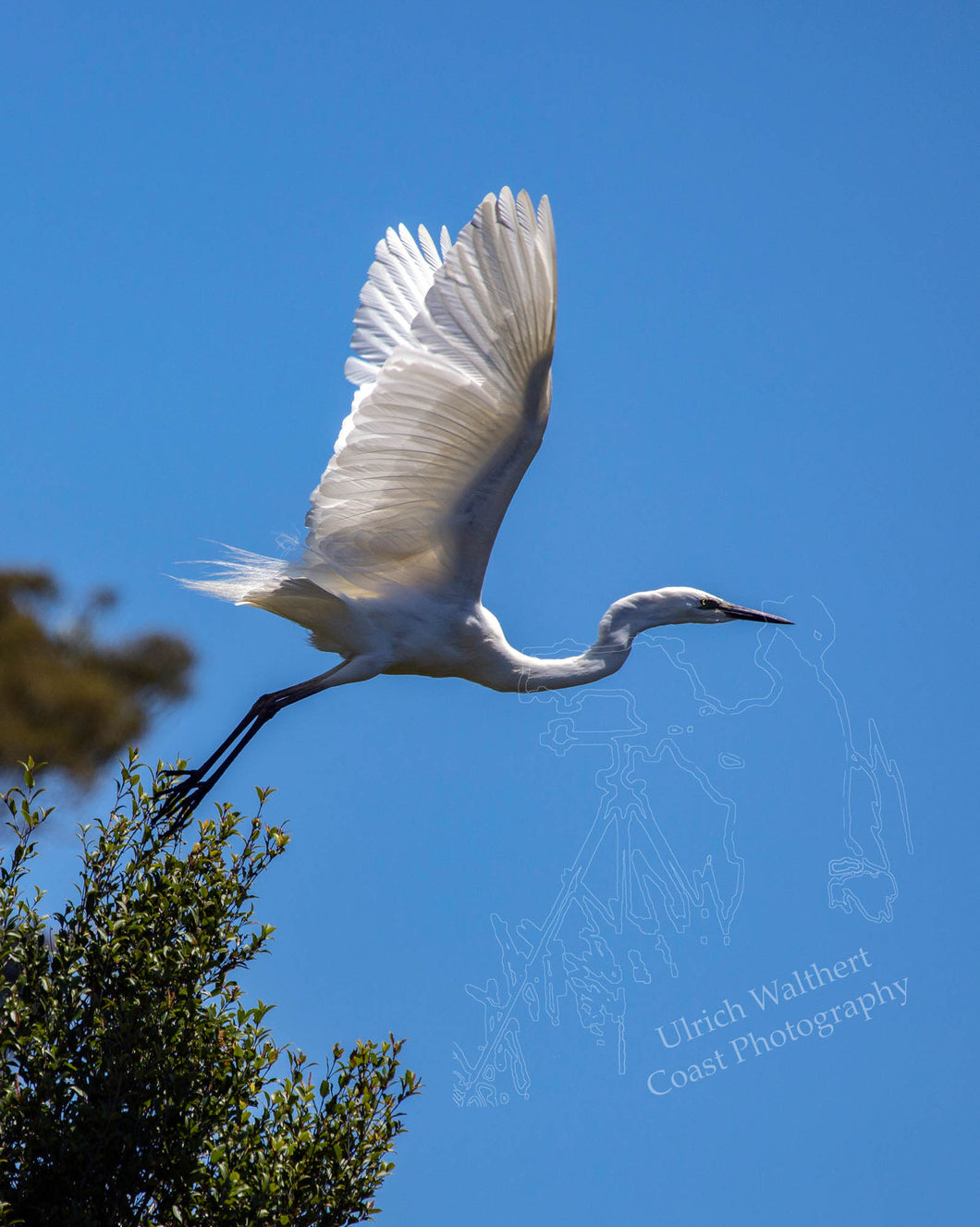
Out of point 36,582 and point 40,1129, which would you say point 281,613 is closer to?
point 40,1129

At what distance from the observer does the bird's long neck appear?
510 cm

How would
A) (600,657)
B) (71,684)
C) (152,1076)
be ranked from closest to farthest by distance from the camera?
1. (152,1076)
2. (600,657)
3. (71,684)

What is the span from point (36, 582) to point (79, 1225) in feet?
31.8

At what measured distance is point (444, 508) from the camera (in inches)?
177

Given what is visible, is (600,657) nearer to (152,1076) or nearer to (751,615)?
(751,615)

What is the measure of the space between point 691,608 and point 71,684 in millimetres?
7375

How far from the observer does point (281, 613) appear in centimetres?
494

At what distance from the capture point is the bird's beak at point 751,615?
17.7 ft

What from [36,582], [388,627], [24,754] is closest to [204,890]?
[388,627]

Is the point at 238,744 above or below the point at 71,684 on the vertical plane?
below

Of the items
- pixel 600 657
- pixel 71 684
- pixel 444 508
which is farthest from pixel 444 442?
pixel 71 684

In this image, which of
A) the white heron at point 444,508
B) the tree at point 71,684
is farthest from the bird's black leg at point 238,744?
the tree at point 71,684

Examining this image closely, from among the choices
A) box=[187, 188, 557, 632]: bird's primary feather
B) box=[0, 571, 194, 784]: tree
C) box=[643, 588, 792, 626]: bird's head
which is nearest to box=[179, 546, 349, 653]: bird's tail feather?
box=[187, 188, 557, 632]: bird's primary feather

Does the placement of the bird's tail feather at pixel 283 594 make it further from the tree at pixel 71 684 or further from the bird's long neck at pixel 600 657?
the tree at pixel 71 684
